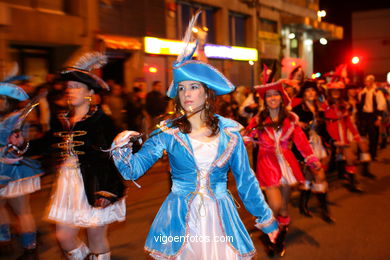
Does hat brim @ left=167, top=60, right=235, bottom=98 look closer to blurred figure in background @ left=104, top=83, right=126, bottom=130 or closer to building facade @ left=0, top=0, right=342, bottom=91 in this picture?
building facade @ left=0, top=0, right=342, bottom=91

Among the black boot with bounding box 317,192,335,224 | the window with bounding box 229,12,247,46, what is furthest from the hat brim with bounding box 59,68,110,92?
the window with bounding box 229,12,247,46

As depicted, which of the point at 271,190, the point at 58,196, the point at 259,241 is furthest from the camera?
the point at 259,241

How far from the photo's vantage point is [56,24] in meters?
12.5

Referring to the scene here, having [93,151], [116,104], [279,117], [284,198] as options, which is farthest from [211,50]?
[93,151]

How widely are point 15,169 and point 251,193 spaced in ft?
9.03

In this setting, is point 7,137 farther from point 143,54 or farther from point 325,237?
point 143,54

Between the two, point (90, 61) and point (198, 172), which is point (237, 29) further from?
point (198, 172)

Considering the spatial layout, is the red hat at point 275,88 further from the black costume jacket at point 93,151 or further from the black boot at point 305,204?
the black costume jacket at point 93,151

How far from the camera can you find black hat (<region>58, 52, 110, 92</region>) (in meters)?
3.68

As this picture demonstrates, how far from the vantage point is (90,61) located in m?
3.90

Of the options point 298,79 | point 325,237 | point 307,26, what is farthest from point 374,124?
point 307,26

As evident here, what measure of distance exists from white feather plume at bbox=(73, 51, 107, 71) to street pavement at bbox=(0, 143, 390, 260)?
1.50 metres

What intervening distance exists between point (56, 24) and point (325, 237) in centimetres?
1005

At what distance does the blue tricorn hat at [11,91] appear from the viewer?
14.9 feet
